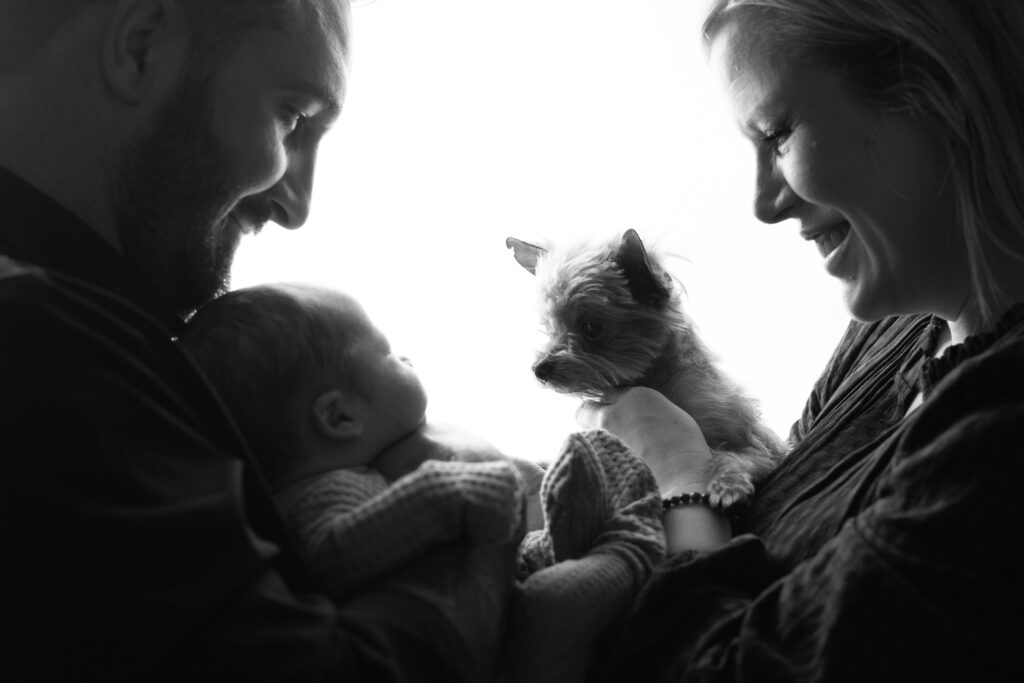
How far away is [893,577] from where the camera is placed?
71 centimetres

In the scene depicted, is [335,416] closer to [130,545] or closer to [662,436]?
[130,545]

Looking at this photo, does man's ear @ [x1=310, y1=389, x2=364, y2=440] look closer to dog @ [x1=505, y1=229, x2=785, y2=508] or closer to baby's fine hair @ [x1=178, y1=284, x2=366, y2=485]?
baby's fine hair @ [x1=178, y1=284, x2=366, y2=485]

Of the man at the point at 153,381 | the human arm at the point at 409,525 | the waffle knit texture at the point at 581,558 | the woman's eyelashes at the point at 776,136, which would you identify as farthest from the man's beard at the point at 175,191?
the woman's eyelashes at the point at 776,136

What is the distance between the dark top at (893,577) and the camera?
26.9 inches

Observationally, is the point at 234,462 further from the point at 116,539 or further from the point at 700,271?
the point at 700,271

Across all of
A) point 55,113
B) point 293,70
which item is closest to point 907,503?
point 293,70

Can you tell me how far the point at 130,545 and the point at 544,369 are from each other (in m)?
1.17

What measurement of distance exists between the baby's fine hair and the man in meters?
0.11

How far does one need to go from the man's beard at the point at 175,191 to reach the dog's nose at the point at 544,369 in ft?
2.64

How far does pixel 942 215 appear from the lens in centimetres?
104

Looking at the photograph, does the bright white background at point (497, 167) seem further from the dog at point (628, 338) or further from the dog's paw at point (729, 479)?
the dog's paw at point (729, 479)

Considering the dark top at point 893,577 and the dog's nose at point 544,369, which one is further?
the dog's nose at point 544,369

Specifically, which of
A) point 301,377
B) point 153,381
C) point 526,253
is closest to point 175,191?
point 301,377

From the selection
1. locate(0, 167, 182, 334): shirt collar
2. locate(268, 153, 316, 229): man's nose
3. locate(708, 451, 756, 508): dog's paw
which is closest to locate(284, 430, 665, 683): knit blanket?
locate(708, 451, 756, 508): dog's paw
